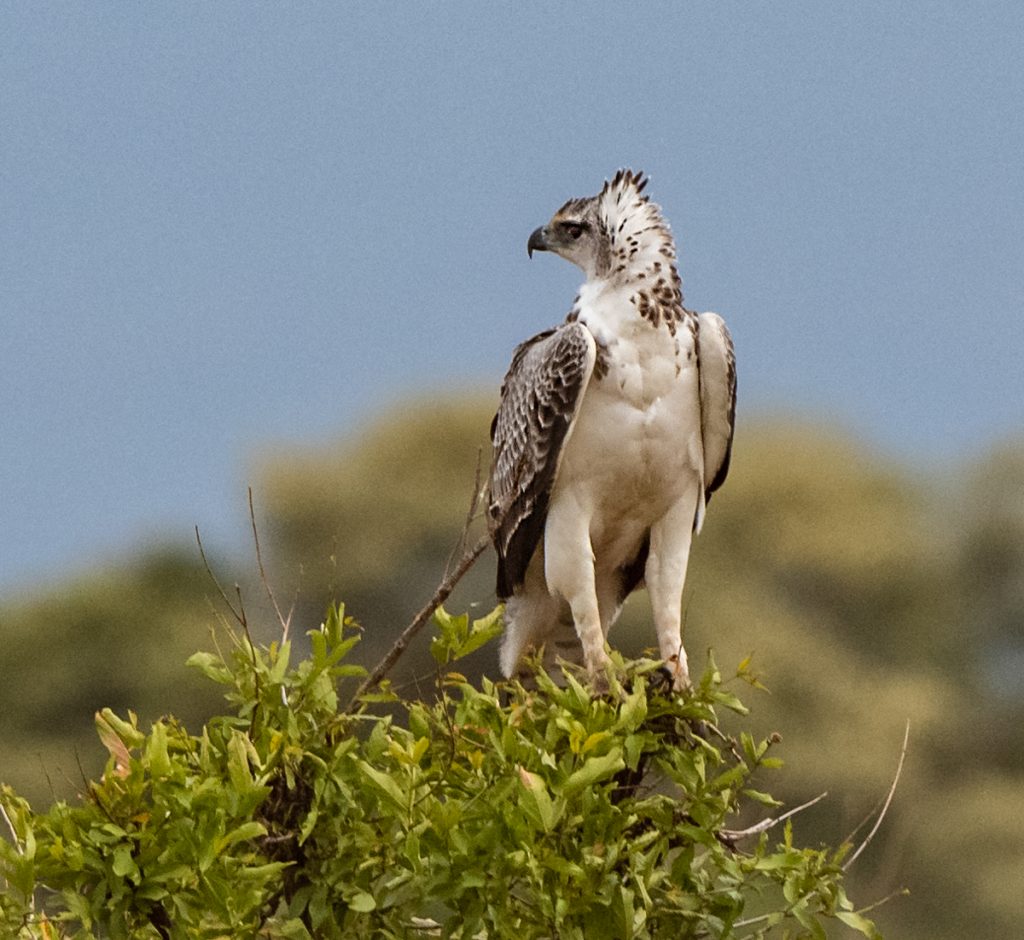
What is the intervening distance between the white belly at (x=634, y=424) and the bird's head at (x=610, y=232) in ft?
0.91

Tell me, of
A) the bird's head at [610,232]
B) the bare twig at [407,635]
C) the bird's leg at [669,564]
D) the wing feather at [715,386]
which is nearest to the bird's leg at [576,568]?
the bird's leg at [669,564]

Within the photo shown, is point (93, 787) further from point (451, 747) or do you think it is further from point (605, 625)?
point (605, 625)

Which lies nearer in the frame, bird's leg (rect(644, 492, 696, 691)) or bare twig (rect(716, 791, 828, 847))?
bare twig (rect(716, 791, 828, 847))

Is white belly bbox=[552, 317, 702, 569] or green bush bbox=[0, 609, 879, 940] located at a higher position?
white belly bbox=[552, 317, 702, 569]

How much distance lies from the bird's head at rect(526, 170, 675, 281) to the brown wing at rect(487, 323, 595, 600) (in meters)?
0.28

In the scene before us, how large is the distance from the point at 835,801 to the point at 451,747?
17268 millimetres

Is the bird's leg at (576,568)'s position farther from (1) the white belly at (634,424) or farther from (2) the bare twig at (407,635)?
(2) the bare twig at (407,635)

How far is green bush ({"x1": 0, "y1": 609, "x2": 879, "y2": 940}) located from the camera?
5414mm

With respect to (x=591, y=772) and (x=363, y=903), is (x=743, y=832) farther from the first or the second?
(x=363, y=903)

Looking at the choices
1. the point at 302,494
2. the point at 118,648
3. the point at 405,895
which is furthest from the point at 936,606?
the point at 405,895

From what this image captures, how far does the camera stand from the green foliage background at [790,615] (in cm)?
2369

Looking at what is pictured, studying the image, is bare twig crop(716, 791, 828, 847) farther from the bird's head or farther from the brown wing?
the bird's head

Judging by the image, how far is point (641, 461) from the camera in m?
6.73

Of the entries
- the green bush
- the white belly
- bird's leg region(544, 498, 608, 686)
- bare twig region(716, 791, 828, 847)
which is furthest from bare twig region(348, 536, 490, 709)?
bare twig region(716, 791, 828, 847)
